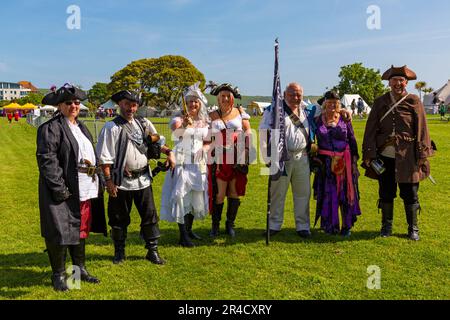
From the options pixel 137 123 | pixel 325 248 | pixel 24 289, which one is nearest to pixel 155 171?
pixel 137 123

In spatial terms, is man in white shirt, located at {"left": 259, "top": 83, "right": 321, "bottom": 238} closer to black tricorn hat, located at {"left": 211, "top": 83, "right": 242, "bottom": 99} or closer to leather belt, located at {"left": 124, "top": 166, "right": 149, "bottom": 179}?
black tricorn hat, located at {"left": 211, "top": 83, "right": 242, "bottom": 99}

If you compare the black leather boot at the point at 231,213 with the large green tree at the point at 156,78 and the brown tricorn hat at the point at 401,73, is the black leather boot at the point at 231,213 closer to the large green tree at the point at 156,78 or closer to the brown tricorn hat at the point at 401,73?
the brown tricorn hat at the point at 401,73

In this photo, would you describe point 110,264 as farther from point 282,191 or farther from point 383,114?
point 383,114

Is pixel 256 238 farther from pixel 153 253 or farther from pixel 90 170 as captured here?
pixel 90 170

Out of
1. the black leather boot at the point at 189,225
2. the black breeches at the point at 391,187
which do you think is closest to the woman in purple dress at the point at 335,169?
the black breeches at the point at 391,187

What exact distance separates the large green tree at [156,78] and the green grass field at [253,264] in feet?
183

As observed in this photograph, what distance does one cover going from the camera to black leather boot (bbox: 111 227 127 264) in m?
4.88

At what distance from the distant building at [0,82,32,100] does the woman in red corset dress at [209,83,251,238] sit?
19328 centimetres

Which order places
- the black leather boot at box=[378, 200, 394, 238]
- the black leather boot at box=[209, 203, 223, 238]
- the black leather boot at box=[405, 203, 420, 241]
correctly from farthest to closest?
the black leather boot at box=[209, 203, 223, 238], the black leather boot at box=[378, 200, 394, 238], the black leather boot at box=[405, 203, 420, 241]

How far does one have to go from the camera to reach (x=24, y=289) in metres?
4.20

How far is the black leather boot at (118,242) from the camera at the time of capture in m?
4.88

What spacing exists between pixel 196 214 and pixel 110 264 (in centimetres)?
128

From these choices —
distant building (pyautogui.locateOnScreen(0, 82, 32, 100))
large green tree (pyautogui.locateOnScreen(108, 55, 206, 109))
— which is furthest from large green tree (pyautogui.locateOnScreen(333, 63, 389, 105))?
distant building (pyautogui.locateOnScreen(0, 82, 32, 100))

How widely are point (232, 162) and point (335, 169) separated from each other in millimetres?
1458
